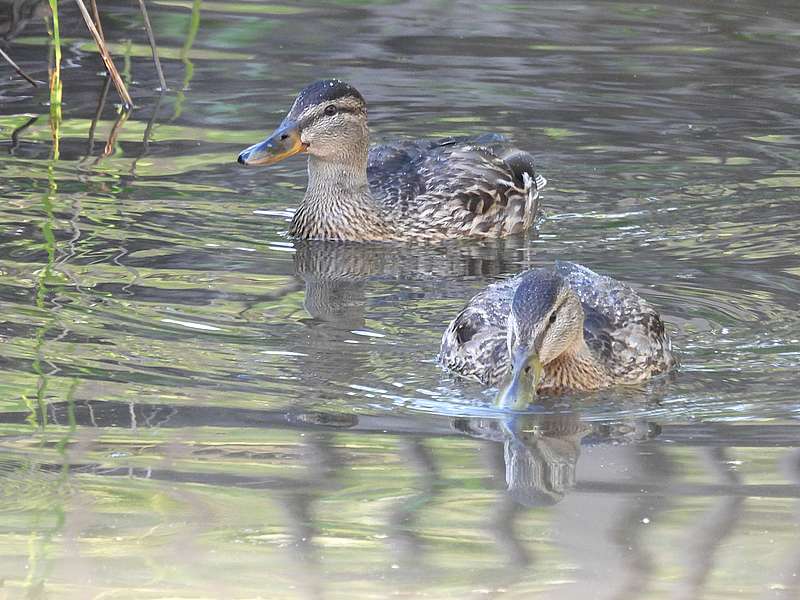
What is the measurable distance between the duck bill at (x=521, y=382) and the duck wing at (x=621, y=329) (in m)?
0.79

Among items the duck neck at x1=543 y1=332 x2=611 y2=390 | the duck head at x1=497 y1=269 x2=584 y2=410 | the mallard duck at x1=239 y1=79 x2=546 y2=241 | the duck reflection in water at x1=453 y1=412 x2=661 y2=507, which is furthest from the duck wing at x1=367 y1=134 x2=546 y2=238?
the duck reflection in water at x1=453 y1=412 x2=661 y2=507

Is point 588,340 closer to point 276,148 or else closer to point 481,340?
point 481,340

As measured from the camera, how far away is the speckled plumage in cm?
870

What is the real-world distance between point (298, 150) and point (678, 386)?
4.10m

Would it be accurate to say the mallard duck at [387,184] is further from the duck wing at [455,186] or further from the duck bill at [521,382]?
the duck bill at [521,382]

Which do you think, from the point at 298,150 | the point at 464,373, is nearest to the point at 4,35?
the point at 298,150

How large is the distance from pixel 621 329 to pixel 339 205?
3562 millimetres

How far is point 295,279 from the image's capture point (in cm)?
1084

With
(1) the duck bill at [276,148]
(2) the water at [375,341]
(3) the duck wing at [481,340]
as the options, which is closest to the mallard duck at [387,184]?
(1) the duck bill at [276,148]

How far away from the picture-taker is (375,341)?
9.34 metres

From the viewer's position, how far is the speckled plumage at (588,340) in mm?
8695

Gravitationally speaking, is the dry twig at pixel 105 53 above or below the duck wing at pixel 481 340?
above

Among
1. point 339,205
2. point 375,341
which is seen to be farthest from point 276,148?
point 375,341

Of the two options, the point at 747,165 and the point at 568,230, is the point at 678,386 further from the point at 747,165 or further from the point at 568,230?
the point at 747,165
